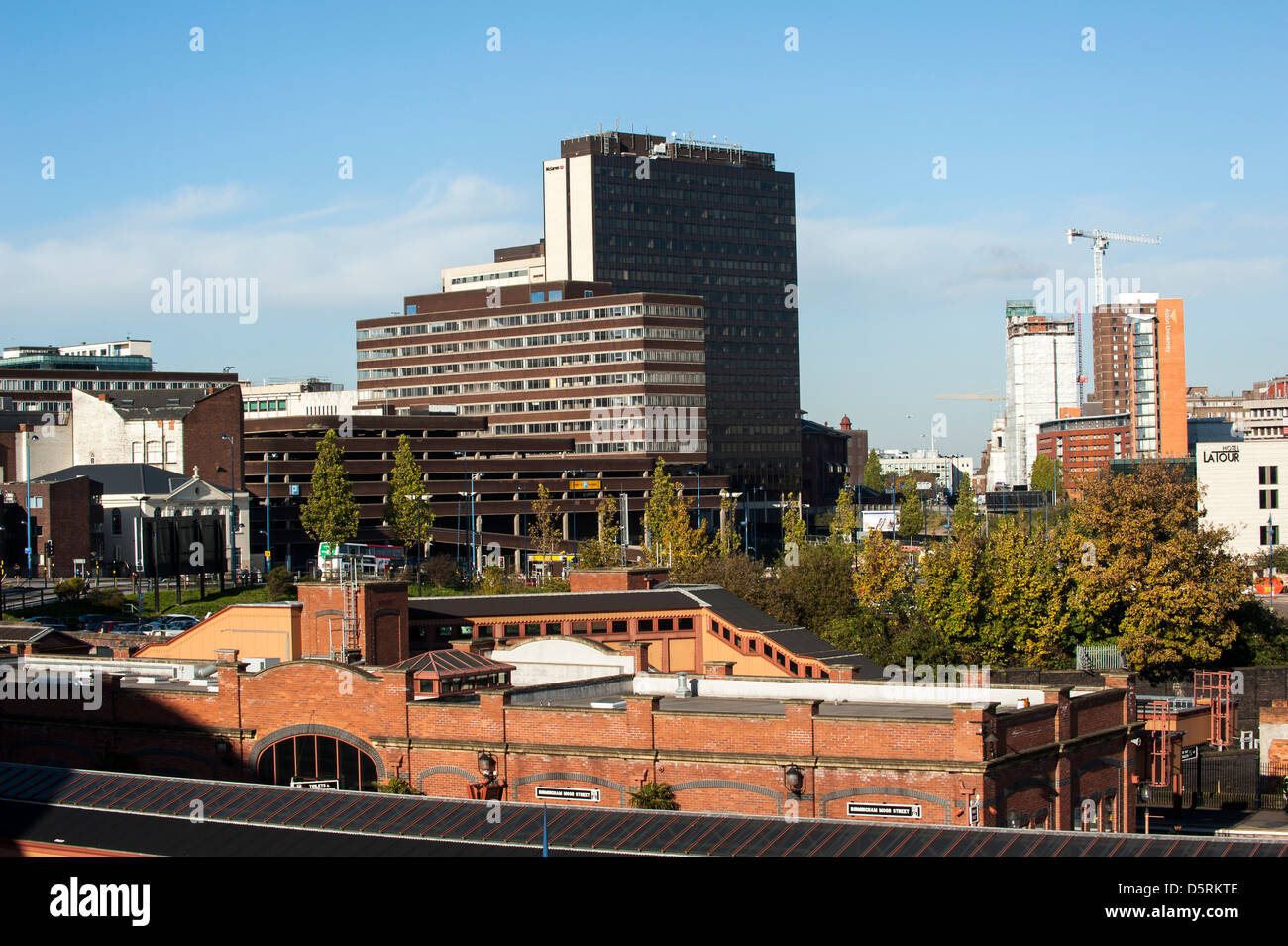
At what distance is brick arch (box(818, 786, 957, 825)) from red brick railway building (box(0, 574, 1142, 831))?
1.8 inches

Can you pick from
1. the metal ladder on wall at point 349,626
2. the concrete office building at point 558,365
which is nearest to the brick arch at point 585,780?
the metal ladder on wall at point 349,626

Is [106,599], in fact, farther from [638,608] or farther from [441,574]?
[638,608]

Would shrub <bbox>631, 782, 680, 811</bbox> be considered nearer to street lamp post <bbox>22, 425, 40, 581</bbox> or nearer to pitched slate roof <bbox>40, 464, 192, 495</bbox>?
street lamp post <bbox>22, 425, 40, 581</bbox>

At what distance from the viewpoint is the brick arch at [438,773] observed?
36938 mm

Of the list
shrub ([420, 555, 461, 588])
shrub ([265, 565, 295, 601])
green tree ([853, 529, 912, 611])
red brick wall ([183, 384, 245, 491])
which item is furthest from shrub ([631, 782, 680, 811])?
red brick wall ([183, 384, 245, 491])

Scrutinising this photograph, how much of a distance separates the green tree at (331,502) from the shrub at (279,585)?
13.3 metres

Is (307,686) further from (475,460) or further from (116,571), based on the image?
(475,460)

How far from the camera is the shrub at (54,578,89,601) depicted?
8378cm

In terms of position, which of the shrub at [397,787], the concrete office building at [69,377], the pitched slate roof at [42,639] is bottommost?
the shrub at [397,787]

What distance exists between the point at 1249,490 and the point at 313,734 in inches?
4166

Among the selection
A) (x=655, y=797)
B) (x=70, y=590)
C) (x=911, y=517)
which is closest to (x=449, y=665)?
(x=655, y=797)

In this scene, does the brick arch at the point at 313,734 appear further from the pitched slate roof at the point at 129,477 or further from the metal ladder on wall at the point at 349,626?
the pitched slate roof at the point at 129,477

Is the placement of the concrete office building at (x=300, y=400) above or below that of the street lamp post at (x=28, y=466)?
above

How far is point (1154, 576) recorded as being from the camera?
68688 millimetres
